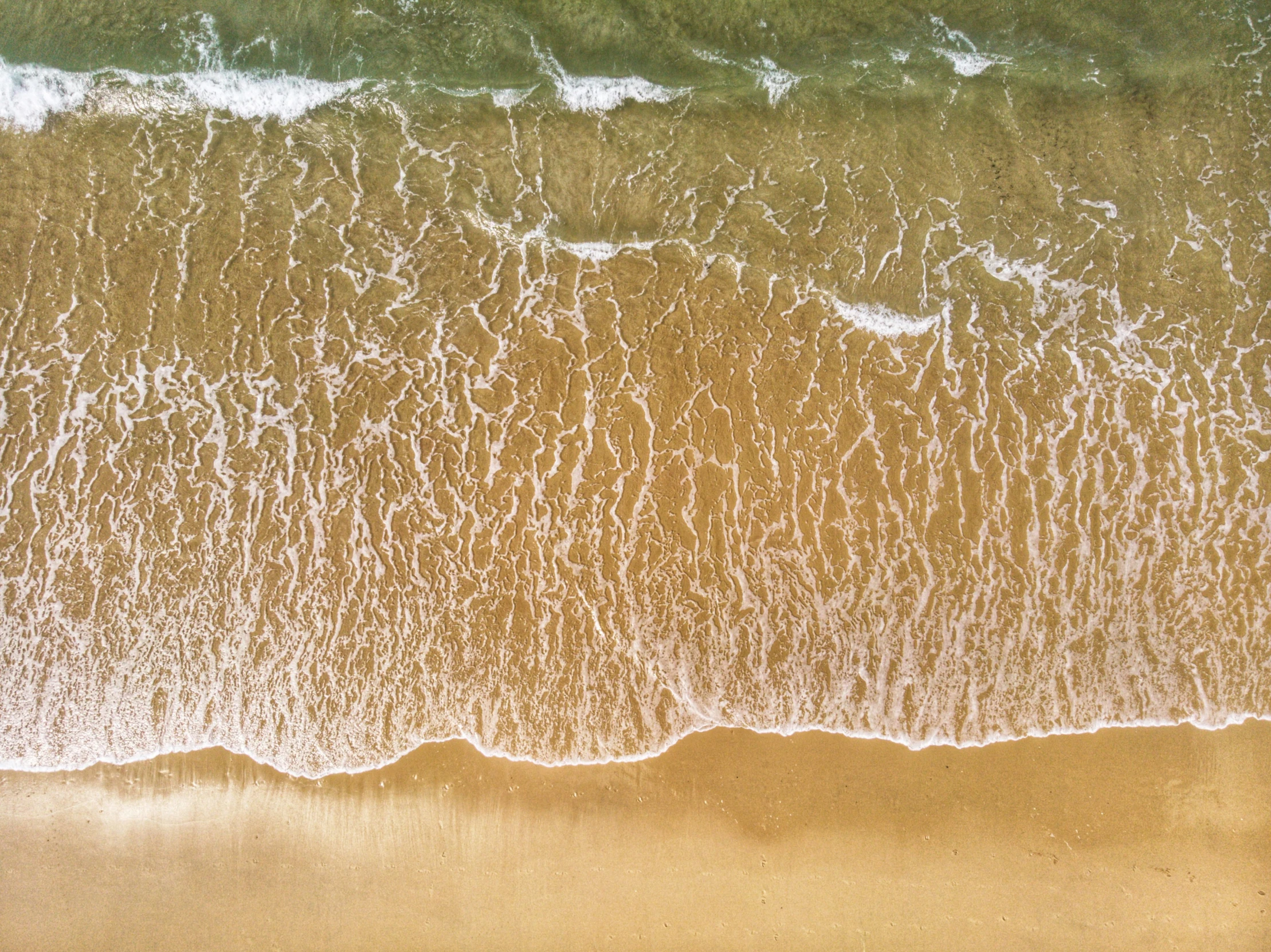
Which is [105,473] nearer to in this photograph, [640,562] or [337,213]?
[337,213]

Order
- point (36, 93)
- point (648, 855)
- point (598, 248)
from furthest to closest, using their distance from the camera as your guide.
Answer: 1. point (598, 248)
2. point (36, 93)
3. point (648, 855)

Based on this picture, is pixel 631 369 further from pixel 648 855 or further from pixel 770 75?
pixel 648 855

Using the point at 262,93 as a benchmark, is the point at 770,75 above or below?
above

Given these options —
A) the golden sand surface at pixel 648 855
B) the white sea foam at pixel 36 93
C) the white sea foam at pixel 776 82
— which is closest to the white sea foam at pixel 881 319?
the white sea foam at pixel 776 82

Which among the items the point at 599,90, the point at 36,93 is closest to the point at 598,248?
the point at 599,90

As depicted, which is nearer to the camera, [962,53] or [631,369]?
[631,369]

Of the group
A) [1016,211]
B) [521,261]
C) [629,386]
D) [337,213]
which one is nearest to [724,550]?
[629,386]

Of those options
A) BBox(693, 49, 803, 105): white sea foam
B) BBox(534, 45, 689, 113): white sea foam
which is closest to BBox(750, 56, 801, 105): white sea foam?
BBox(693, 49, 803, 105): white sea foam

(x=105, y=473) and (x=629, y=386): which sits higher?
(x=629, y=386)
